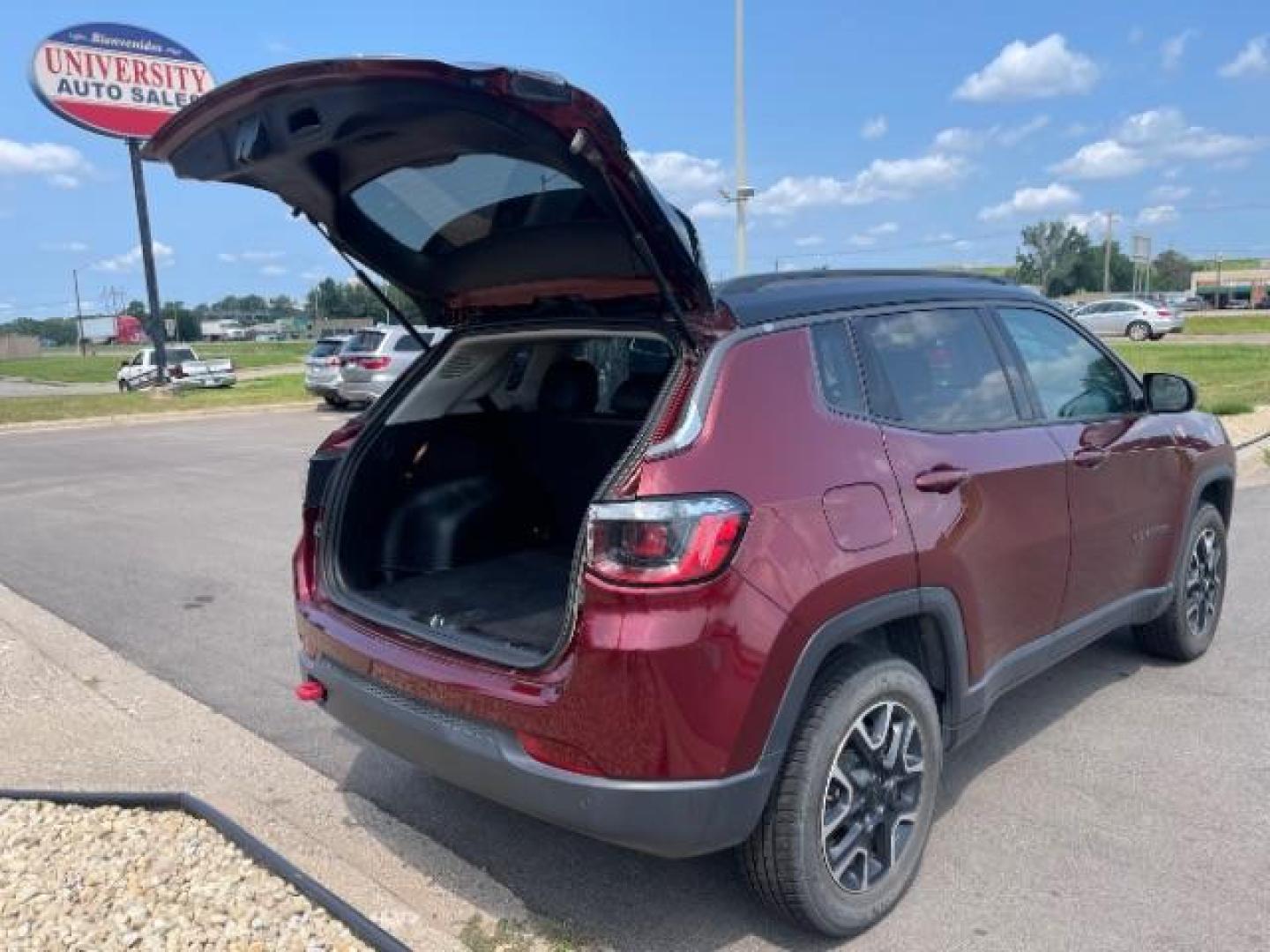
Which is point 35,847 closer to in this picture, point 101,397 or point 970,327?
point 970,327

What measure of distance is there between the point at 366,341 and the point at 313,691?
16107mm

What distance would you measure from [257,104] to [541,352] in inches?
68.5

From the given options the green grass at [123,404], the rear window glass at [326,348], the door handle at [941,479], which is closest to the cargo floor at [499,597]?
the door handle at [941,479]

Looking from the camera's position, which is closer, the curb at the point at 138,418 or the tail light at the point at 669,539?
the tail light at the point at 669,539

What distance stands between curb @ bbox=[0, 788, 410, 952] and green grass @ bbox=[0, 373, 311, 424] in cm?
1887

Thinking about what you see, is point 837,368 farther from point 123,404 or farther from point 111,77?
point 111,77

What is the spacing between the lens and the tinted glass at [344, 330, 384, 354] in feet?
60.5

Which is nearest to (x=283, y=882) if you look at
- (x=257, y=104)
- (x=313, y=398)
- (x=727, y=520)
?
(x=727, y=520)

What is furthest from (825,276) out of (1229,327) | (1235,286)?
(1235,286)

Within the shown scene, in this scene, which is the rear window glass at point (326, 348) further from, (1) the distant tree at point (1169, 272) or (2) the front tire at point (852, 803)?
(1) the distant tree at point (1169, 272)

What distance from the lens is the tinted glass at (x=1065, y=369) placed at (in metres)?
3.76

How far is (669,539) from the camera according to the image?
2.41 meters

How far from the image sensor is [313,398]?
76.3 feet

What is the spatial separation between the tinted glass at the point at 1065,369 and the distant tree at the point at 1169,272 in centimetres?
12571
